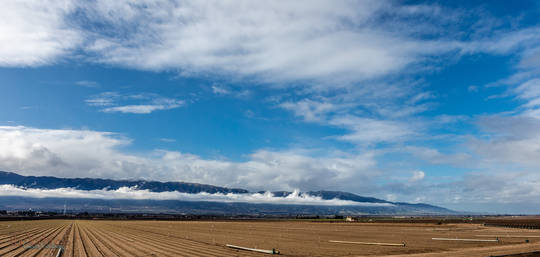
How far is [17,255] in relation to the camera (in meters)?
35.1

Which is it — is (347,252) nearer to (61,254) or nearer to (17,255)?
(61,254)

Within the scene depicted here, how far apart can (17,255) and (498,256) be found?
141 ft

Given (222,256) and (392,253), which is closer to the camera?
(222,256)

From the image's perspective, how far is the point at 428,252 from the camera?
38156 millimetres

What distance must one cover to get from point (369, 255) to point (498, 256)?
35.1 ft

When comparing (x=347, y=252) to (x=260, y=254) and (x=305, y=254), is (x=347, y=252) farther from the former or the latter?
(x=260, y=254)

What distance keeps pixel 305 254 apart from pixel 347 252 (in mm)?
4599

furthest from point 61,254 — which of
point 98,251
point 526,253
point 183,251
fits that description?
point 526,253

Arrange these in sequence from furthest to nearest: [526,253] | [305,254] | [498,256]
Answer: [305,254]
[526,253]
[498,256]

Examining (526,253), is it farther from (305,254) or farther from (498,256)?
(305,254)

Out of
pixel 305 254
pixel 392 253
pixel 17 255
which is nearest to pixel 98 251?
pixel 17 255

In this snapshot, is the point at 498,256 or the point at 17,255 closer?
the point at 498,256

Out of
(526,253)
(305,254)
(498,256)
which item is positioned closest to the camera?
(498,256)

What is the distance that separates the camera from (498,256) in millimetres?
32375
